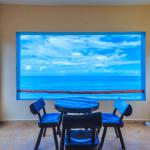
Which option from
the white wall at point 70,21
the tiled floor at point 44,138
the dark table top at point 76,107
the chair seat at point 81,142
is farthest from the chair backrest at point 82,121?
the white wall at point 70,21

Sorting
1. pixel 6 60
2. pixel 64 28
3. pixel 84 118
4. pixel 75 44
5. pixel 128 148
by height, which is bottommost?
pixel 128 148

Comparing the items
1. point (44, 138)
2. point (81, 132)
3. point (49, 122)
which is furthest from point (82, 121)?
point (44, 138)

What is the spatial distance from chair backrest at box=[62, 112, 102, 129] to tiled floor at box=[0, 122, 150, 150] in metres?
1.10

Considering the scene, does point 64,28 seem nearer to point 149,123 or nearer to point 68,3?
point 68,3

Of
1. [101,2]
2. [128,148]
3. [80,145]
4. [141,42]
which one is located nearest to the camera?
[80,145]

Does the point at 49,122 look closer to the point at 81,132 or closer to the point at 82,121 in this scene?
the point at 81,132

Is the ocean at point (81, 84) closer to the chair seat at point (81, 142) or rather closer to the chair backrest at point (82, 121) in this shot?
the chair seat at point (81, 142)

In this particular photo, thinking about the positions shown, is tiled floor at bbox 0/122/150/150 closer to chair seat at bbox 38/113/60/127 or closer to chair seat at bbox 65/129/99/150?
chair seat at bbox 38/113/60/127

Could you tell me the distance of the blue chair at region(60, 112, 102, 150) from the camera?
6.82 ft

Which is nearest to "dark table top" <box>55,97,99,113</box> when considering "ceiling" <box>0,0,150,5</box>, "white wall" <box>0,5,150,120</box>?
"white wall" <box>0,5,150,120</box>

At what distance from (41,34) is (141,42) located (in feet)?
6.65

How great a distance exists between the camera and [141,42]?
432cm

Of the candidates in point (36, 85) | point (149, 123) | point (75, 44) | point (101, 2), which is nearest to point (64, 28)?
point (75, 44)

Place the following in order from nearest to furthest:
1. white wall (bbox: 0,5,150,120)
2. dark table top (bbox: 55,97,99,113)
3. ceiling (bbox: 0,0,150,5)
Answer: dark table top (bbox: 55,97,99,113) < ceiling (bbox: 0,0,150,5) < white wall (bbox: 0,5,150,120)
